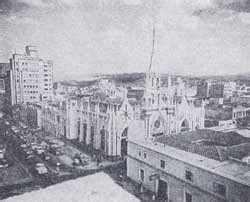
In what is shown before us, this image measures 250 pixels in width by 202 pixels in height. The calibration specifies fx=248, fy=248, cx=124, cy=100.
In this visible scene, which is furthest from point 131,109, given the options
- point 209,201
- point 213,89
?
point 213,89

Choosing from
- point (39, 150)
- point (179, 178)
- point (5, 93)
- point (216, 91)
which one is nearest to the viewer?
point (179, 178)

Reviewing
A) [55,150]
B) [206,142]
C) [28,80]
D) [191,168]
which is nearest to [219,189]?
[191,168]

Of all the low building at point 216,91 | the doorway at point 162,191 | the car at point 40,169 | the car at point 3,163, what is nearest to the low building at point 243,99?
the low building at point 216,91

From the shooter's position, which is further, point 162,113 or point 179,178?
point 162,113

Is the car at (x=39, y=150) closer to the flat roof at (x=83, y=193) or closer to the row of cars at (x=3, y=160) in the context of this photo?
the row of cars at (x=3, y=160)

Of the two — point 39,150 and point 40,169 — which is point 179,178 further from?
point 39,150

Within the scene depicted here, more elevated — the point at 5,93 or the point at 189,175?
the point at 5,93

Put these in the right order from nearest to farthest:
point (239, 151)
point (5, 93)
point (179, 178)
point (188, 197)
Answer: point (188, 197), point (179, 178), point (239, 151), point (5, 93)
